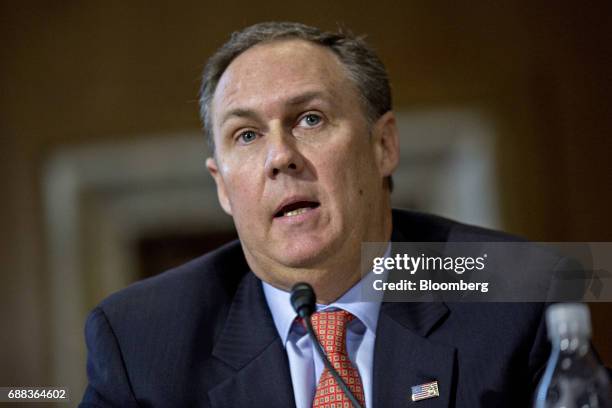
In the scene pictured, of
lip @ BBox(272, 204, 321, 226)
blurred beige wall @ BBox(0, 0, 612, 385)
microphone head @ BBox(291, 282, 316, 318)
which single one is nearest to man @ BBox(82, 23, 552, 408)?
lip @ BBox(272, 204, 321, 226)

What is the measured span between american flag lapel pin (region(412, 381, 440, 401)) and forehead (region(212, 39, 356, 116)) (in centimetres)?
65

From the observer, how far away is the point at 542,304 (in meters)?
1.74

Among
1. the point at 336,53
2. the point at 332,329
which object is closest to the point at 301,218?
the point at 332,329

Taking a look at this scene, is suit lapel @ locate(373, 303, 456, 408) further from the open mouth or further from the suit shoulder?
the suit shoulder

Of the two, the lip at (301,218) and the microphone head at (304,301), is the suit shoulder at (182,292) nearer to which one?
the lip at (301,218)

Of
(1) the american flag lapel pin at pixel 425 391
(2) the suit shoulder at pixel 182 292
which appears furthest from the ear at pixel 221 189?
(1) the american flag lapel pin at pixel 425 391

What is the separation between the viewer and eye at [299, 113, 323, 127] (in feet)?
5.93

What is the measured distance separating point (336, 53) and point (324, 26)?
1.36 m

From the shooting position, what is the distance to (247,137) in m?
1.84

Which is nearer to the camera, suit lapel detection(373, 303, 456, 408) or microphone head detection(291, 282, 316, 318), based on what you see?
microphone head detection(291, 282, 316, 318)

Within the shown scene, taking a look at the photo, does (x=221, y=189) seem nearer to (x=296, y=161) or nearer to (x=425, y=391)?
(x=296, y=161)

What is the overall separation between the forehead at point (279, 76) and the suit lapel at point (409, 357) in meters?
0.51

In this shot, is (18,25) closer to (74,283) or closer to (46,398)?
(74,283)

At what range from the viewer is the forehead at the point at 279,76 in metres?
1.81
